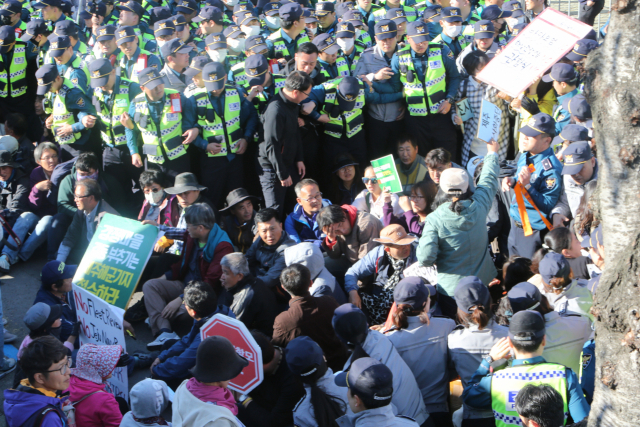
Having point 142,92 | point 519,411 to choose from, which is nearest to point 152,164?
point 142,92

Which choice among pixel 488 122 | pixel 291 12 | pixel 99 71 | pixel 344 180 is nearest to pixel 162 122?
pixel 99 71

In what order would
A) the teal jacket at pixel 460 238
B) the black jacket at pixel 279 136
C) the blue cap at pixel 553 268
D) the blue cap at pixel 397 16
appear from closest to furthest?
the blue cap at pixel 553 268 → the teal jacket at pixel 460 238 → the black jacket at pixel 279 136 → the blue cap at pixel 397 16

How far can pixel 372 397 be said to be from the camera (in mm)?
3094

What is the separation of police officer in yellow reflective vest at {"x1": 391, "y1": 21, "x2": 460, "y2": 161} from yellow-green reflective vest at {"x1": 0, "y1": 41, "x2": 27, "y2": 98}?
5676mm

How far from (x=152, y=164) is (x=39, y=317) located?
3055mm

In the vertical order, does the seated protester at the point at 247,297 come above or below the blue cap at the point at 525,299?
below

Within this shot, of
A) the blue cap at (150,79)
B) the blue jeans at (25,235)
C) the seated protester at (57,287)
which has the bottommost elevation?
the blue jeans at (25,235)

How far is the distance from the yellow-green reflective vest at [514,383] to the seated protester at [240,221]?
3611 mm

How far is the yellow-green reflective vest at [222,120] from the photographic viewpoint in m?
7.12

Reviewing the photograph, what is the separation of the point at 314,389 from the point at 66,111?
226 inches

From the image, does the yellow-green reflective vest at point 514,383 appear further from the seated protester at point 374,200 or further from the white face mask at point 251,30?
the white face mask at point 251,30

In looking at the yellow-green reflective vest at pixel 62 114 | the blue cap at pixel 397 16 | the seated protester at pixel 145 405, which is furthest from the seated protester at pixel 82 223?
the blue cap at pixel 397 16

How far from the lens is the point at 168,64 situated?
798cm

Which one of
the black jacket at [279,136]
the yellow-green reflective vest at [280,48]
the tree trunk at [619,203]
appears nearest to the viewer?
the tree trunk at [619,203]
